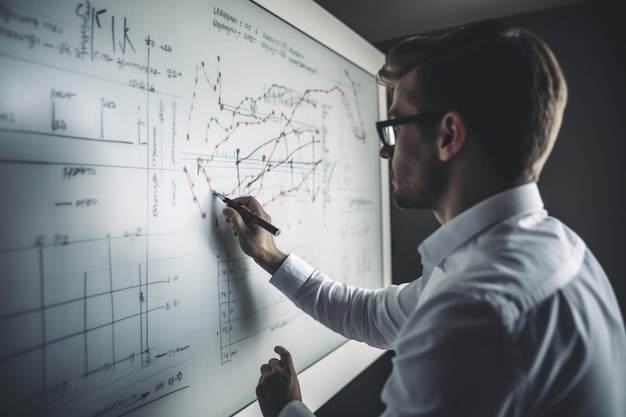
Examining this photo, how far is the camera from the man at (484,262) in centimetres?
52

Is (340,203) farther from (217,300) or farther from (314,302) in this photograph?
(217,300)

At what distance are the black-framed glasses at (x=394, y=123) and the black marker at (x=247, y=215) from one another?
0.31 meters

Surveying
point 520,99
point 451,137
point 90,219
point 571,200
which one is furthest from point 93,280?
point 571,200

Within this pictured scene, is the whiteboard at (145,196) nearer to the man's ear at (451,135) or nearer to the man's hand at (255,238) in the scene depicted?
the man's hand at (255,238)

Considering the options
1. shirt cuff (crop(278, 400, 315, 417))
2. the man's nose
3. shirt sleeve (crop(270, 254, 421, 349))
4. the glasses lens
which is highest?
the glasses lens

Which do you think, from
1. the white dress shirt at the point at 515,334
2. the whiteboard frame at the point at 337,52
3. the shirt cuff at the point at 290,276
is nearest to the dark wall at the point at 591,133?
the whiteboard frame at the point at 337,52

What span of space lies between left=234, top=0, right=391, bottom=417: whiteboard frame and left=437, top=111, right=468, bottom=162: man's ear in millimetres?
553

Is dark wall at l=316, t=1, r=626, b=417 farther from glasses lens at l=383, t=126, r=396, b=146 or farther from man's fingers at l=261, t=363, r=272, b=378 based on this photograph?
man's fingers at l=261, t=363, r=272, b=378

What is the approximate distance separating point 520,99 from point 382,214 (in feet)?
3.44

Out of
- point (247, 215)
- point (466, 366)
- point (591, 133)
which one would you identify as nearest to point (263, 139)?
point (247, 215)

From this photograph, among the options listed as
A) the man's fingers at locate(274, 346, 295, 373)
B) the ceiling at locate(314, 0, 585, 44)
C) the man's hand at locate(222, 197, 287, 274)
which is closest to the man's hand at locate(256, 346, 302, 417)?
the man's fingers at locate(274, 346, 295, 373)

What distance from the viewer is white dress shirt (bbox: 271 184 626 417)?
0.52 m

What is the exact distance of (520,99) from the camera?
0.67 metres

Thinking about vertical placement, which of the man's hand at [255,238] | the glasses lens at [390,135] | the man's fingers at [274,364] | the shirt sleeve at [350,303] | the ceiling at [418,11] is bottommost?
the man's fingers at [274,364]
